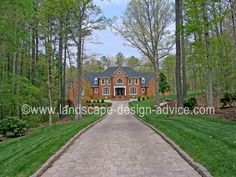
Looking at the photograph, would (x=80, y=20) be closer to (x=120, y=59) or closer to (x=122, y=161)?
(x=122, y=161)

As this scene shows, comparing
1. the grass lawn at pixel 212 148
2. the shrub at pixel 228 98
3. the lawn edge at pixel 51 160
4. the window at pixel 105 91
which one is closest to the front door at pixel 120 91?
the window at pixel 105 91

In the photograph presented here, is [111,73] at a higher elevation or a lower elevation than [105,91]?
higher

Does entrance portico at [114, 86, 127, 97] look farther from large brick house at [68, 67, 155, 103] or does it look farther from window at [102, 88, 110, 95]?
window at [102, 88, 110, 95]

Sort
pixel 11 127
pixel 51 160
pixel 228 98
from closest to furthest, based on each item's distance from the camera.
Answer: pixel 51 160 < pixel 11 127 < pixel 228 98

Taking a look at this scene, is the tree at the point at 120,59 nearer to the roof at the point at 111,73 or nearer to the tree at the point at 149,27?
the roof at the point at 111,73

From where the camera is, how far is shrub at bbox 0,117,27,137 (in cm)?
2006

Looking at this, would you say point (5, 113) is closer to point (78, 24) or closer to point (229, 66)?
point (78, 24)

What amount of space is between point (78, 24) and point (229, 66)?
34.2 ft

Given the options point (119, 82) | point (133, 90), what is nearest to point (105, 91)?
point (119, 82)

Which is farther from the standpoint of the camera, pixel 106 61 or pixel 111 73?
pixel 106 61

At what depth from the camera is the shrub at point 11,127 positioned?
65.8ft

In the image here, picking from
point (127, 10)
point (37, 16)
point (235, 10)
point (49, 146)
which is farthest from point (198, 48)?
point (127, 10)

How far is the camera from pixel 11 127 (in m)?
20.1

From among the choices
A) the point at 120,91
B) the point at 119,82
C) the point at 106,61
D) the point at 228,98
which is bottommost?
the point at 228,98
